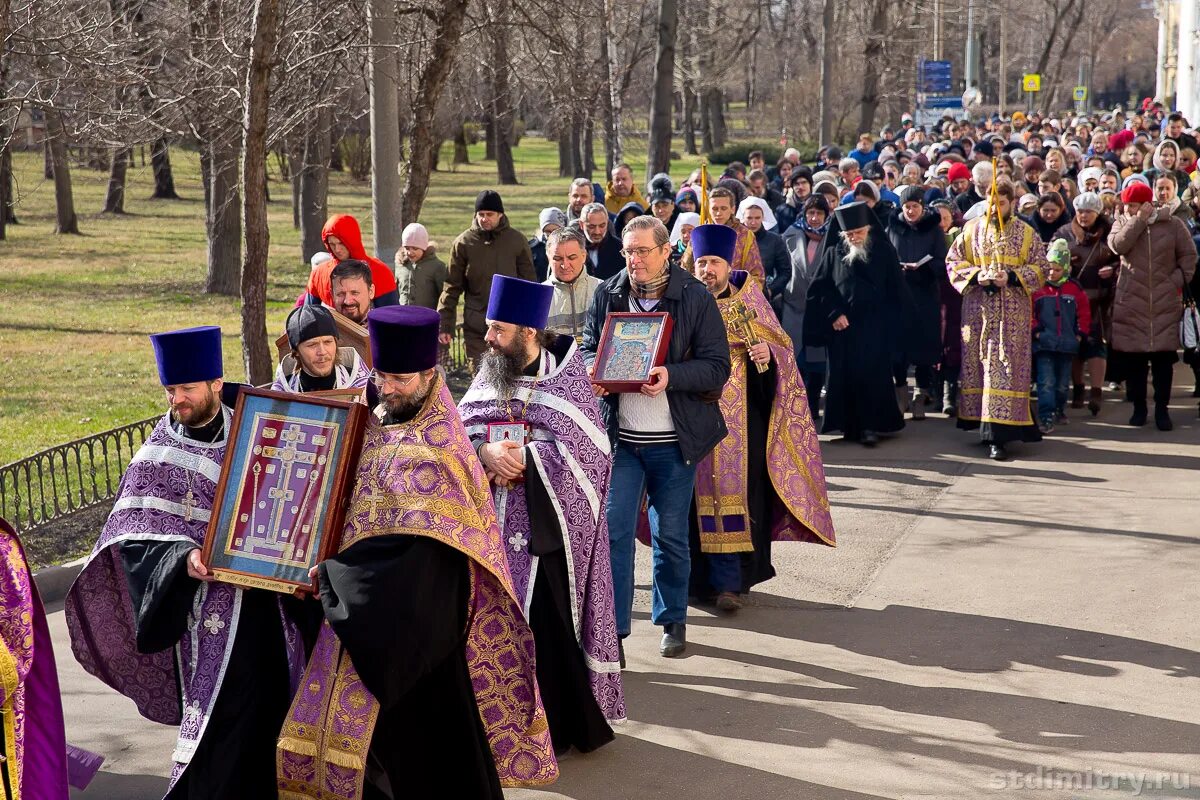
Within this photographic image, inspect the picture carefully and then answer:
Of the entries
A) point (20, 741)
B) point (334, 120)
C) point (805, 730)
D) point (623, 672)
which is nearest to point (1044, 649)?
point (805, 730)

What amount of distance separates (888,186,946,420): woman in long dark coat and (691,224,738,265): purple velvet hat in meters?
4.97

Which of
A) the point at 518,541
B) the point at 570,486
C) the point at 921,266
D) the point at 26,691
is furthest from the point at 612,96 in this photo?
the point at 26,691

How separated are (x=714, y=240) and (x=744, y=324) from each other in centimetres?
52

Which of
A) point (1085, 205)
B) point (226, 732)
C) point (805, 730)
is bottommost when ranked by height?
point (805, 730)

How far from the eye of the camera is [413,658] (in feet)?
15.6

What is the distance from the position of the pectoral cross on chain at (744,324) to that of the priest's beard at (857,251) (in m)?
3.91

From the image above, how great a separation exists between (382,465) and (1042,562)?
16.6ft

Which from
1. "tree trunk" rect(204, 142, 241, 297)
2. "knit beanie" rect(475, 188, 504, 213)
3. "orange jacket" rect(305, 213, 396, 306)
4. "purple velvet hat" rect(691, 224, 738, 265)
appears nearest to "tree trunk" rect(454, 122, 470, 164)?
"tree trunk" rect(204, 142, 241, 297)

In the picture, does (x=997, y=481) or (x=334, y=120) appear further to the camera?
(x=334, y=120)

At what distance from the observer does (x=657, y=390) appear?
6582mm

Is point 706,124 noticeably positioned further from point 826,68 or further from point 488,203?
point 488,203

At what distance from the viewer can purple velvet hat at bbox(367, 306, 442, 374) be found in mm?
4867

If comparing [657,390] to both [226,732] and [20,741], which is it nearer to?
[226,732]

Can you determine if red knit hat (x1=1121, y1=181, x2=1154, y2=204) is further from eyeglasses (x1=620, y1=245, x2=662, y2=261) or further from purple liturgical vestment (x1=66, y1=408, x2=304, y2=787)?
purple liturgical vestment (x1=66, y1=408, x2=304, y2=787)
